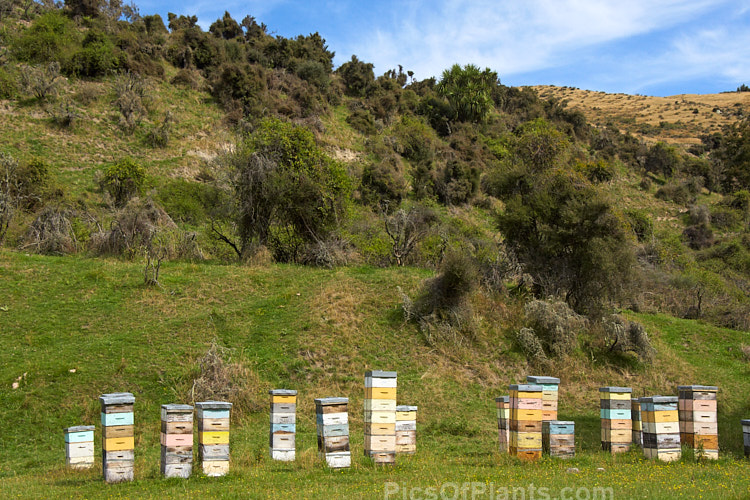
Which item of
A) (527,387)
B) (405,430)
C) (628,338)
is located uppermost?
(628,338)

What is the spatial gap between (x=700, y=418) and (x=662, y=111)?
106 metres

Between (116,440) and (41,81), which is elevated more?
(41,81)

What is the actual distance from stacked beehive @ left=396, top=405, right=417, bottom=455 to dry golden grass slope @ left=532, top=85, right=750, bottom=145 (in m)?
80.5

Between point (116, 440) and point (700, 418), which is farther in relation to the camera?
point (700, 418)

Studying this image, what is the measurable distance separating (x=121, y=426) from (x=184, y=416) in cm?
106

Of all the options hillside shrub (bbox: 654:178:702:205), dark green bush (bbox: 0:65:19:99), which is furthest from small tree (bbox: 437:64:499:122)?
dark green bush (bbox: 0:65:19:99)

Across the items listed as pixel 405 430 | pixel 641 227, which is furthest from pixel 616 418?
pixel 641 227

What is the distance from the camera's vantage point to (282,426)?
12.4m

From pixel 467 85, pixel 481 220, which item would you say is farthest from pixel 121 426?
pixel 467 85

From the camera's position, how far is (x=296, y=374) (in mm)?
19766

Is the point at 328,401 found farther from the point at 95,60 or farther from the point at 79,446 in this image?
the point at 95,60

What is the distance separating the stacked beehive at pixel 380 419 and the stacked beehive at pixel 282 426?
1530 mm

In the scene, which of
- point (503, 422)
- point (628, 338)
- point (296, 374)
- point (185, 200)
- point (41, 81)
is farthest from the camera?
point (41, 81)

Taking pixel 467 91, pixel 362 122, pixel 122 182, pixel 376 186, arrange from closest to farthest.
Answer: pixel 122 182, pixel 376 186, pixel 362 122, pixel 467 91
